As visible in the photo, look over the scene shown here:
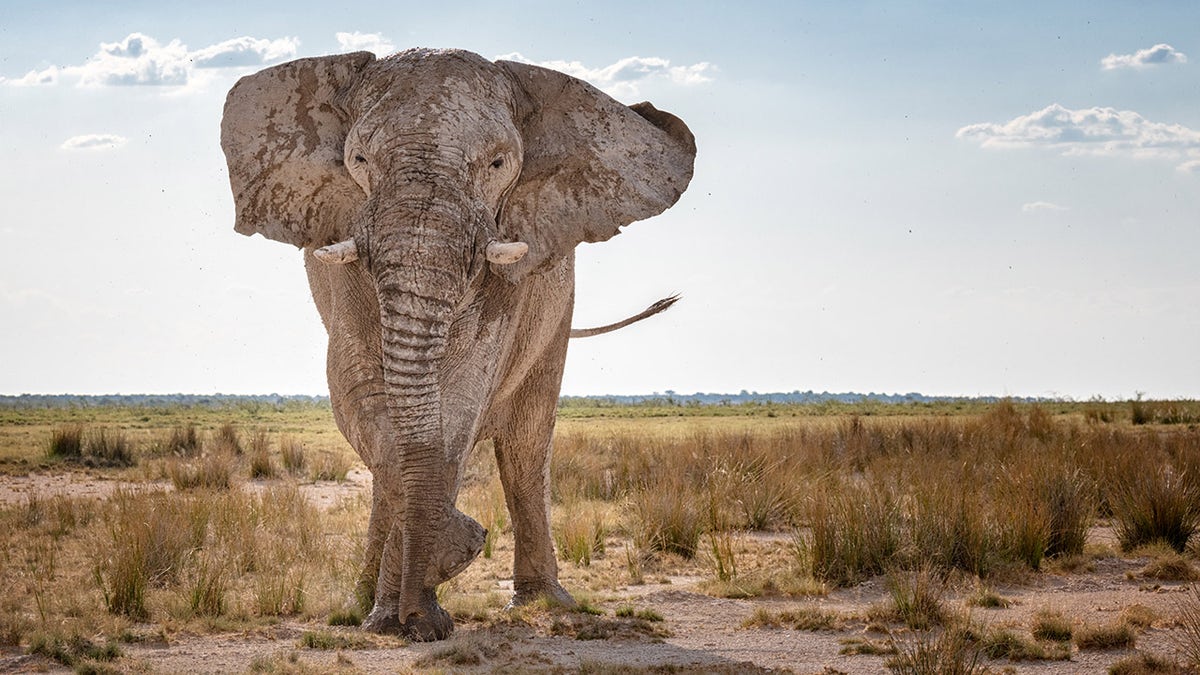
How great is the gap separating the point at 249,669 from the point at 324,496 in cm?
1080

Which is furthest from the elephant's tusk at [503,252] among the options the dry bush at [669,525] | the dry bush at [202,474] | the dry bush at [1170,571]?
the dry bush at [202,474]

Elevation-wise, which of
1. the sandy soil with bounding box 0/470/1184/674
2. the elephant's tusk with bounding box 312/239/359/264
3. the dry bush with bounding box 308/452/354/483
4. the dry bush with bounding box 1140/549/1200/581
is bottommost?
the sandy soil with bounding box 0/470/1184/674

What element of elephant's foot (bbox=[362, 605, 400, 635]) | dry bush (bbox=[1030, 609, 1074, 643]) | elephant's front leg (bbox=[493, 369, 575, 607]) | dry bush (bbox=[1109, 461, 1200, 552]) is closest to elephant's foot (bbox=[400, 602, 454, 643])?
elephant's foot (bbox=[362, 605, 400, 635])

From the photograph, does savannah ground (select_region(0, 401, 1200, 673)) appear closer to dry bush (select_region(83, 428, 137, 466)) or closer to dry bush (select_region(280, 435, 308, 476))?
dry bush (select_region(280, 435, 308, 476))

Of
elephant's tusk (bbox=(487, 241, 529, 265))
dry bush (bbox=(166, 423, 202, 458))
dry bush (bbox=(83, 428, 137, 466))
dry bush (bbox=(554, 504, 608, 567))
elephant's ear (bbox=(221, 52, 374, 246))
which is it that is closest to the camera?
elephant's tusk (bbox=(487, 241, 529, 265))

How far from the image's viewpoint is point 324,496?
17.4m

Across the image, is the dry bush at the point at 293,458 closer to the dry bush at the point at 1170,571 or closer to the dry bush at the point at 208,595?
the dry bush at the point at 208,595

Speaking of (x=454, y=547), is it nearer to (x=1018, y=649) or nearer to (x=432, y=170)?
(x=432, y=170)

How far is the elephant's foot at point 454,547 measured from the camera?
23.0 feet

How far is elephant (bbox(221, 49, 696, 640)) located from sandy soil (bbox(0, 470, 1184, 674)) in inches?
16.1

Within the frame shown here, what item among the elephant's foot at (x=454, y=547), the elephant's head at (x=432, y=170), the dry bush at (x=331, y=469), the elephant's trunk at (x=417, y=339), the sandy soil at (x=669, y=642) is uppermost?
the elephant's head at (x=432, y=170)

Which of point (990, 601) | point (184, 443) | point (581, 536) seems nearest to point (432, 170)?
point (990, 601)

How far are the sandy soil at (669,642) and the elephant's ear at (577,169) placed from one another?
2.29 meters

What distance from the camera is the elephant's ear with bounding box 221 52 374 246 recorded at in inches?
312
